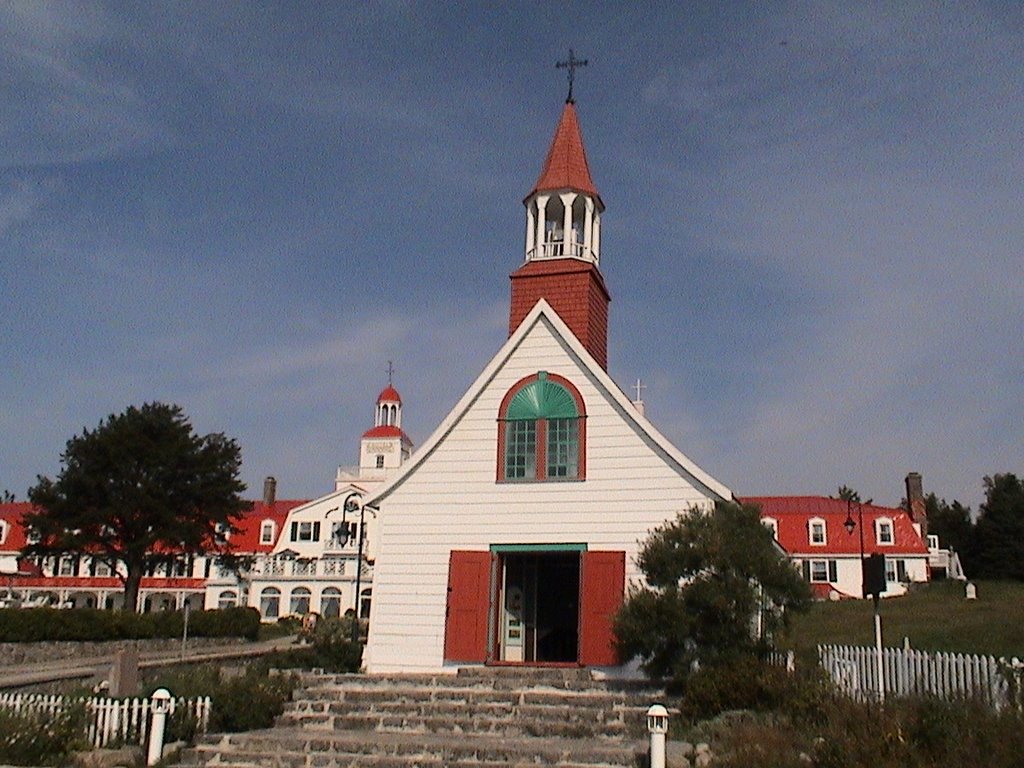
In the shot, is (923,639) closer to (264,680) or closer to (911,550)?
(264,680)

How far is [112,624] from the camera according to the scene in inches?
1207

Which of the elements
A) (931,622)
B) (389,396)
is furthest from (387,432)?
(931,622)

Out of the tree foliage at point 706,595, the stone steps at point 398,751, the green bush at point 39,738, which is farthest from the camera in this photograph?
the tree foliage at point 706,595

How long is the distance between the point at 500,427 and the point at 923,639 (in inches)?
557

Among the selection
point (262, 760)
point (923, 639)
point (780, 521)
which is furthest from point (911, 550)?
point (262, 760)

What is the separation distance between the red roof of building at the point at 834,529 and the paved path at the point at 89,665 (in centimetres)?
3027

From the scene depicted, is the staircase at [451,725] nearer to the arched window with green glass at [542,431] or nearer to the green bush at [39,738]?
the green bush at [39,738]

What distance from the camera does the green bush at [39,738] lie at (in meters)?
13.2

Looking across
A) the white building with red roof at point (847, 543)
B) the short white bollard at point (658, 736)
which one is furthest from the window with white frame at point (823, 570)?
the short white bollard at point (658, 736)

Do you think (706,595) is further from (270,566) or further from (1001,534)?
(1001,534)

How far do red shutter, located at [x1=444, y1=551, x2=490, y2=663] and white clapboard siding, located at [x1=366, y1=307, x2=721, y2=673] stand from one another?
228 millimetres

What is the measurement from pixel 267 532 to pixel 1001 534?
144 ft

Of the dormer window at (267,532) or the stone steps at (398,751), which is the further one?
the dormer window at (267,532)

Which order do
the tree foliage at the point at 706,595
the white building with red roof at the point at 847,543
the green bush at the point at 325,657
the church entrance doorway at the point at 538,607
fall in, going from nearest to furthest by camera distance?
1. the tree foliage at the point at 706,595
2. the green bush at the point at 325,657
3. the church entrance doorway at the point at 538,607
4. the white building with red roof at the point at 847,543
